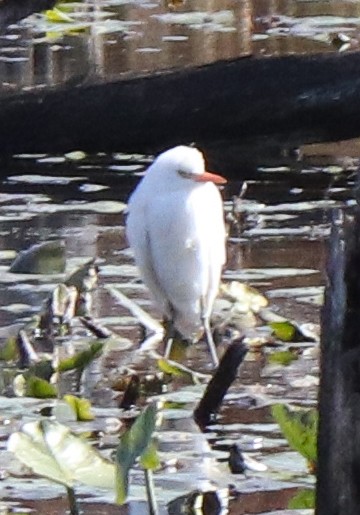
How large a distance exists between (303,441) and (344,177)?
4944mm

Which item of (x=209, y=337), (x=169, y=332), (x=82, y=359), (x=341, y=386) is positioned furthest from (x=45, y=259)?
(x=341, y=386)

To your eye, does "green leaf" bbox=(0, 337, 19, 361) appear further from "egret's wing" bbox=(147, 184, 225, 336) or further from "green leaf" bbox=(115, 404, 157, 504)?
"green leaf" bbox=(115, 404, 157, 504)

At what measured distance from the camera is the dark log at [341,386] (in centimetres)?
291

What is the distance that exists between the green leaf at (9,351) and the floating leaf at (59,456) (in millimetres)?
1885

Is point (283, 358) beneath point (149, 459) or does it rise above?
beneath

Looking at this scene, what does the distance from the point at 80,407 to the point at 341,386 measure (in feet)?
6.39

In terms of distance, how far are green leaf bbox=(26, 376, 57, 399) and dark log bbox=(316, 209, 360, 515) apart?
2.14 meters

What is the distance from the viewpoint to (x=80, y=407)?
4.80 metres

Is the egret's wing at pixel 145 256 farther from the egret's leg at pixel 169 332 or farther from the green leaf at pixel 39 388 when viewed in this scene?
the green leaf at pixel 39 388

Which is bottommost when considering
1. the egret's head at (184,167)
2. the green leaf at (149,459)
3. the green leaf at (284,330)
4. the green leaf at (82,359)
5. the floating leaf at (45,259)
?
the floating leaf at (45,259)

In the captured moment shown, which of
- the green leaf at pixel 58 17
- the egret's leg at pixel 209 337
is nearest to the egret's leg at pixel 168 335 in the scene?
the egret's leg at pixel 209 337

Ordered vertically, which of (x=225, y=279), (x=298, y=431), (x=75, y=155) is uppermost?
(x=298, y=431)

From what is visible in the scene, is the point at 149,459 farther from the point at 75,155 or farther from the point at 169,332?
the point at 75,155

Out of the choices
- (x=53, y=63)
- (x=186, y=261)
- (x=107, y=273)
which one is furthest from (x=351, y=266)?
(x=53, y=63)
